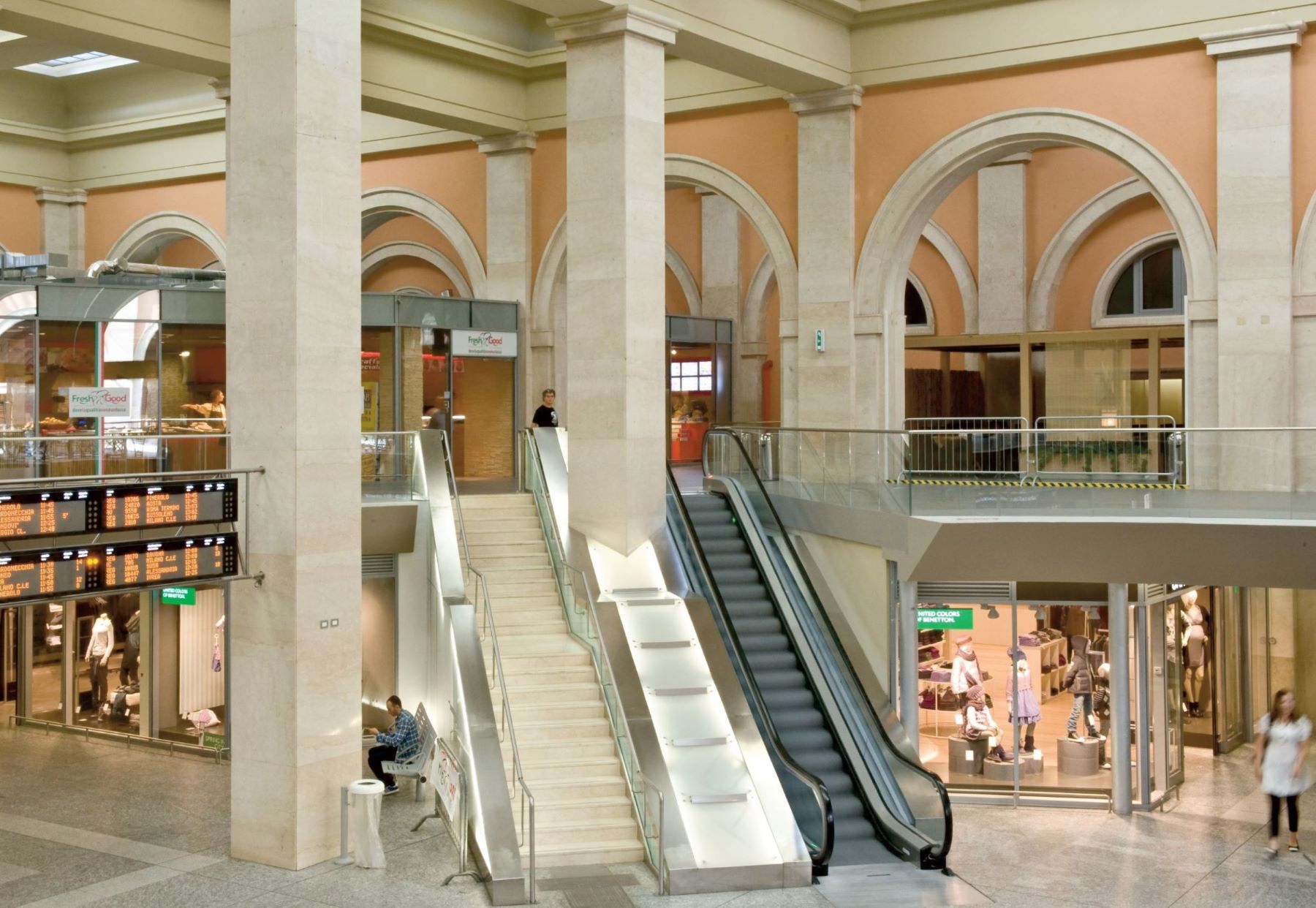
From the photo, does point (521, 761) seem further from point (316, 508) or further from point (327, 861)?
point (316, 508)

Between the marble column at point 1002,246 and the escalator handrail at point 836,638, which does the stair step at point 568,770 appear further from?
the marble column at point 1002,246

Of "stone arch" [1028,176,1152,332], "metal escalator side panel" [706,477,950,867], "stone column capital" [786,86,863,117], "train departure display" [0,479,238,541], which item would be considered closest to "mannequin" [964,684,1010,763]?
"metal escalator side panel" [706,477,950,867]

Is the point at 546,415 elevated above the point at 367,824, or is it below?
above

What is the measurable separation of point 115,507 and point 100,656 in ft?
26.0

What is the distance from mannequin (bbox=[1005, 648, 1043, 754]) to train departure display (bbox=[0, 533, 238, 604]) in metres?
9.12

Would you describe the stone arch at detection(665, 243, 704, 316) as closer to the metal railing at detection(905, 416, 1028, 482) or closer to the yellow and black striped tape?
the metal railing at detection(905, 416, 1028, 482)

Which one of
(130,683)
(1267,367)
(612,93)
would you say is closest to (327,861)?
(130,683)

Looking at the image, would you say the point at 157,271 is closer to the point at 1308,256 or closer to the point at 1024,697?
the point at 1024,697

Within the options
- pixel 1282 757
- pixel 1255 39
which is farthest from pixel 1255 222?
pixel 1282 757

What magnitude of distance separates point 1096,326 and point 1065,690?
9.99 meters

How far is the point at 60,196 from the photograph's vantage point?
25.7m

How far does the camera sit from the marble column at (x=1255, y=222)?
16344mm

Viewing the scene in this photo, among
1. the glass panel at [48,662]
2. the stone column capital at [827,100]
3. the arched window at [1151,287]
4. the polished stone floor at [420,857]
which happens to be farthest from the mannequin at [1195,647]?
the glass panel at [48,662]

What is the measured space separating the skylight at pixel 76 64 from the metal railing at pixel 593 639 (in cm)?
1056
